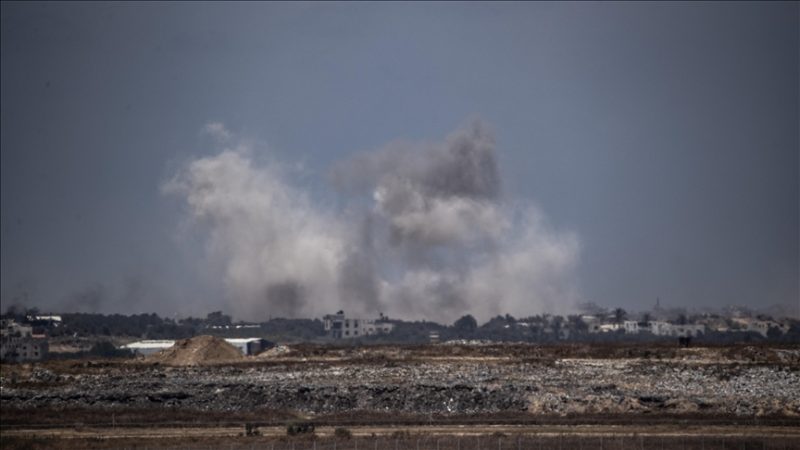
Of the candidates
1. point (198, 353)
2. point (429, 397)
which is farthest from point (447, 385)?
point (198, 353)

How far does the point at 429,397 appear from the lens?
92688mm

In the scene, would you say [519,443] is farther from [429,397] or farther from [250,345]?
[250,345]

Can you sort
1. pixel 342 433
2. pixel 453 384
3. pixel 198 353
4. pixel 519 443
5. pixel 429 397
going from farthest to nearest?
pixel 198 353
pixel 453 384
pixel 429 397
pixel 342 433
pixel 519 443

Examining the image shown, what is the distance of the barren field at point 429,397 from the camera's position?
3068 inches

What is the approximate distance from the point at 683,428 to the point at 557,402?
48.0 feet

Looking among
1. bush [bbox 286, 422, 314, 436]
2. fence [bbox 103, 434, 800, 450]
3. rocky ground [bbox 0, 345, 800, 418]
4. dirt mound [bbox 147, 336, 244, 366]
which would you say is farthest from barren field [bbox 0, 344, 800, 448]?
dirt mound [bbox 147, 336, 244, 366]

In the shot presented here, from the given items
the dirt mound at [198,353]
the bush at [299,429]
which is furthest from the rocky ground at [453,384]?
the bush at [299,429]

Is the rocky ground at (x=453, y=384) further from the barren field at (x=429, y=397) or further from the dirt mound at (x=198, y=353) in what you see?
the dirt mound at (x=198, y=353)

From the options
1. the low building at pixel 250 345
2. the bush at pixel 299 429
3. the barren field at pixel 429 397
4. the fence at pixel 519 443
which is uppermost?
the low building at pixel 250 345

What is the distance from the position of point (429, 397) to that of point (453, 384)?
4.61m

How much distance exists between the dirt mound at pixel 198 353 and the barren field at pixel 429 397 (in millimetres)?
11558

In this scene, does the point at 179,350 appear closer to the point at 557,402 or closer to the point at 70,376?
the point at 70,376

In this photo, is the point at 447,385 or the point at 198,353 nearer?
the point at 447,385

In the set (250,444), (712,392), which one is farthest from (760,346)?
(250,444)
